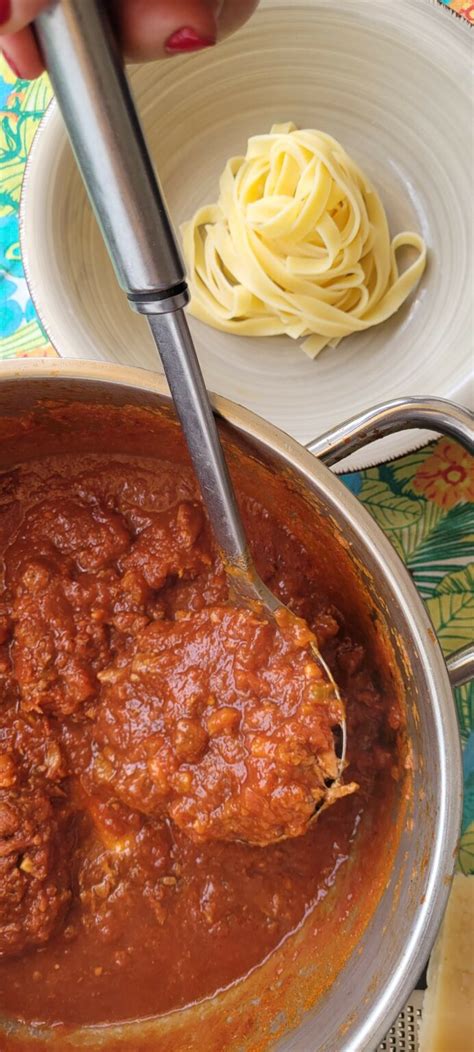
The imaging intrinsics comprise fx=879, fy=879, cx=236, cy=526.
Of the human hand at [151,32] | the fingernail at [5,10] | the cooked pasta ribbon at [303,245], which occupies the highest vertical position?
the cooked pasta ribbon at [303,245]

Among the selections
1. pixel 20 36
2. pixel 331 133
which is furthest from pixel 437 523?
pixel 20 36

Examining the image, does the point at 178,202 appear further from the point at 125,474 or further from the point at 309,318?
the point at 125,474

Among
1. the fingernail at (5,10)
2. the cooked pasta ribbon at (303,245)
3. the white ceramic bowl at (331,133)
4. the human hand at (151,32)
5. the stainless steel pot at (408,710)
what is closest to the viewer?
the fingernail at (5,10)

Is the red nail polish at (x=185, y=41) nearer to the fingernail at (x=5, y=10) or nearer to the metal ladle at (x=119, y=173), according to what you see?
the metal ladle at (x=119, y=173)

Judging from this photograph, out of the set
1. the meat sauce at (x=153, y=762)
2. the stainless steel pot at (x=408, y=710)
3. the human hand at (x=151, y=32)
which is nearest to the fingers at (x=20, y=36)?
the human hand at (x=151, y=32)

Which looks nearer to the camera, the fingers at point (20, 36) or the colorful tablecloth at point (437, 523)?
the fingers at point (20, 36)

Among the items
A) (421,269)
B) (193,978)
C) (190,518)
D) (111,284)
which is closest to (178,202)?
(111,284)
